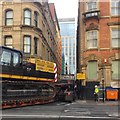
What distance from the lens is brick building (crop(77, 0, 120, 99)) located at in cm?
3241

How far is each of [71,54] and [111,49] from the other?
139m

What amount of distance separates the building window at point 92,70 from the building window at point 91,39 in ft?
5.62

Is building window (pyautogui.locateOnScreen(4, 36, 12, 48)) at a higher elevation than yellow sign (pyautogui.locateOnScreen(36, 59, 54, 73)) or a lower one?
higher

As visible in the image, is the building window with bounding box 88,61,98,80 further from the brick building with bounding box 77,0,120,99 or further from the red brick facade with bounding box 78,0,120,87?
the red brick facade with bounding box 78,0,120,87

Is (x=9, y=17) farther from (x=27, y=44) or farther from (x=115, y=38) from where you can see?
(x=115, y=38)

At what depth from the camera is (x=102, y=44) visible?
3309 centimetres

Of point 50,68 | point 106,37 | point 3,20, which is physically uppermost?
point 3,20

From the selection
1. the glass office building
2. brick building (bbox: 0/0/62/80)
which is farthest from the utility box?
the glass office building

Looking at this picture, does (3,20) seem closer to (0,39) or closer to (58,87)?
(0,39)

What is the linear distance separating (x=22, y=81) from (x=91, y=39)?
43.6 ft

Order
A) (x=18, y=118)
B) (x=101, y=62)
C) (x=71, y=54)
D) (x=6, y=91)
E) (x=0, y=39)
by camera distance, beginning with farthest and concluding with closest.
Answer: (x=71, y=54), (x=0, y=39), (x=101, y=62), (x=6, y=91), (x=18, y=118)

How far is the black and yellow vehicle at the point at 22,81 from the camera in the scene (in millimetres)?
19942

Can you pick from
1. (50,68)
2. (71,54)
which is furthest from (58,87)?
(71,54)

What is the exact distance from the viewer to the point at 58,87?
88.6 ft
